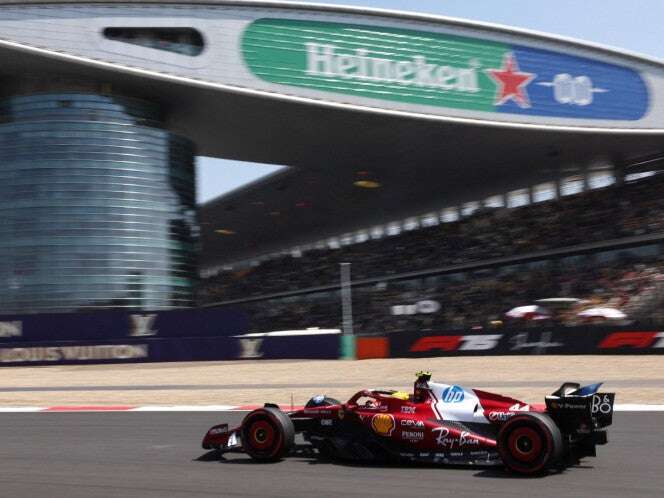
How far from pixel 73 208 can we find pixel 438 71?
1679 cm

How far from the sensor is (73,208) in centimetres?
3481

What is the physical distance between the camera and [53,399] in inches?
717

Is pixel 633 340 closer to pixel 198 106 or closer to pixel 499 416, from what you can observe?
pixel 499 416

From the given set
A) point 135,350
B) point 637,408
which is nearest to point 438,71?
point 135,350

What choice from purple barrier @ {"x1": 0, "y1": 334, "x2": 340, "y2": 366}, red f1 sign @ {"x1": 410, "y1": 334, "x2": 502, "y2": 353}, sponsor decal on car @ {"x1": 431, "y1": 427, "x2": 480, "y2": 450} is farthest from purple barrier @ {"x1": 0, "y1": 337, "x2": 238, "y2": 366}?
sponsor decal on car @ {"x1": 431, "y1": 427, "x2": 480, "y2": 450}

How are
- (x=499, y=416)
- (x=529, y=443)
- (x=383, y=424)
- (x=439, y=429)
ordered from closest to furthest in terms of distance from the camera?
(x=529, y=443) < (x=499, y=416) < (x=439, y=429) < (x=383, y=424)

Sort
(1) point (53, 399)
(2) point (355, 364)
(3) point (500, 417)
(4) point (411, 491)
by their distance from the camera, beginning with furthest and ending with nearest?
(2) point (355, 364) < (1) point (53, 399) < (3) point (500, 417) < (4) point (411, 491)

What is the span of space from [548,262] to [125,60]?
66.2 feet

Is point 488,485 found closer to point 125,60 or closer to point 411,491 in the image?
point 411,491

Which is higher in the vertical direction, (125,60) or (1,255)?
(125,60)

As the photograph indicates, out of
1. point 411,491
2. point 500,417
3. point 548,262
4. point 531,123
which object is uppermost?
point 531,123

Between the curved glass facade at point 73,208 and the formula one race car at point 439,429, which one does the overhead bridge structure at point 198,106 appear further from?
the formula one race car at point 439,429

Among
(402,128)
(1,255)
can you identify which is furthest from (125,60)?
(402,128)

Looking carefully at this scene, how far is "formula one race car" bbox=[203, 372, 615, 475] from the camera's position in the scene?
23.7 ft
